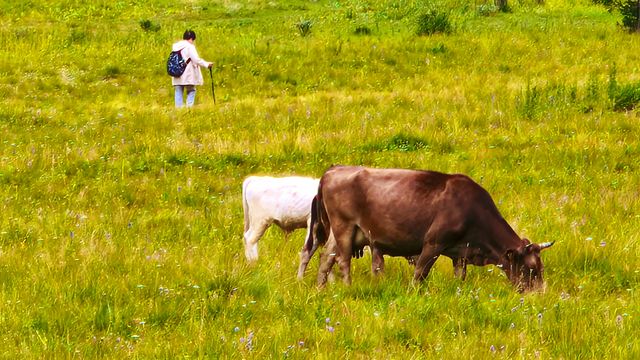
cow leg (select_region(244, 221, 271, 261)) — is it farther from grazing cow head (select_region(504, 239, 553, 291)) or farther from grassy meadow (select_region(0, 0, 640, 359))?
grazing cow head (select_region(504, 239, 553, 291))

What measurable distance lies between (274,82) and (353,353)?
16291 millimetres

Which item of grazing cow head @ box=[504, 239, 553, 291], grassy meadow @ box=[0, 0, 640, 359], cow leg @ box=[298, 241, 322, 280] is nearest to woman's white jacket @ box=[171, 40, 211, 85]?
grassy meadow @ box=[0, 0, 640, 359]

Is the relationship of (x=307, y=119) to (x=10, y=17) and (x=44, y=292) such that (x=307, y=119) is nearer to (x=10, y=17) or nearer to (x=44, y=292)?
(x=44, y=292)

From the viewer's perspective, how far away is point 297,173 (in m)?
12.0

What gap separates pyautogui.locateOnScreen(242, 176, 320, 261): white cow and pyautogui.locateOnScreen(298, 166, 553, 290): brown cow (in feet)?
4.49

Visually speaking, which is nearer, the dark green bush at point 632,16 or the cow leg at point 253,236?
the cow leg at point 253,236

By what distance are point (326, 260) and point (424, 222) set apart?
94 centimetres

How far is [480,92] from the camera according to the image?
56.1 feet

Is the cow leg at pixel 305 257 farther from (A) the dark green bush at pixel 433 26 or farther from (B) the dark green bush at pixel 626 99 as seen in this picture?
(A) the dark green bush at pixel 433 26

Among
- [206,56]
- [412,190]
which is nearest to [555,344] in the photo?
[412,190]

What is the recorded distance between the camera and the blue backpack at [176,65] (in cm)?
1862

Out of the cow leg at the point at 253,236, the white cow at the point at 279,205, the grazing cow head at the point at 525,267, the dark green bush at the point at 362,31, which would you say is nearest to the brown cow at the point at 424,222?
the grazing cow head at the point at 525,267

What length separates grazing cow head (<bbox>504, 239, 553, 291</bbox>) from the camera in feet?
21.1

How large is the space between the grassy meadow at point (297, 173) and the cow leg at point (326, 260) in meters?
0.30
